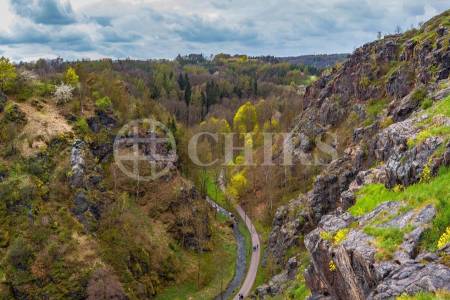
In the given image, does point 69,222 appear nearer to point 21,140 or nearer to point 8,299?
point 8,299

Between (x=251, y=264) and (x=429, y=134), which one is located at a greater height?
(x=429, y=134)

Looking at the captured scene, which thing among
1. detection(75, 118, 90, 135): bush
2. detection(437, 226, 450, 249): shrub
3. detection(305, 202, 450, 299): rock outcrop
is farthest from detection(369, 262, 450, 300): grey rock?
detection(75, 118, 90, 135): bush

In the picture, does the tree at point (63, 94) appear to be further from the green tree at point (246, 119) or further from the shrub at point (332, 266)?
the shrub at point (332, 266)

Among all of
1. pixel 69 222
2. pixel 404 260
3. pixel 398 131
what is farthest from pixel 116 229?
pixel 404 260

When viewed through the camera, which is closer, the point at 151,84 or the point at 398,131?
the point at 398,131

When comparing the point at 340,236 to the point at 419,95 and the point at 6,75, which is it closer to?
the point at 419,95

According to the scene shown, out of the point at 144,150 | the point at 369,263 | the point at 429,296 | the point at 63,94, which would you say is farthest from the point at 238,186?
the point at 429,296

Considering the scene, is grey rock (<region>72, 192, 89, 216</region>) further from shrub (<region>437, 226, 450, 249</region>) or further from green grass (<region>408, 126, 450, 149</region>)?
shrub (<region>437, 226, 450, 249</region>)
